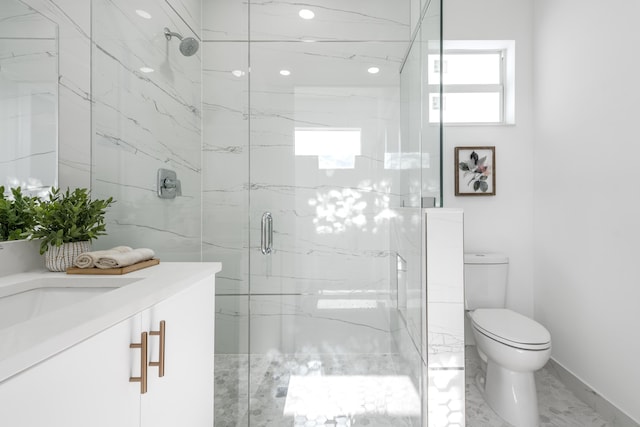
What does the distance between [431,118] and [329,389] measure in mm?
1397

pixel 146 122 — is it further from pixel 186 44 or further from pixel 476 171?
pixel 476 171

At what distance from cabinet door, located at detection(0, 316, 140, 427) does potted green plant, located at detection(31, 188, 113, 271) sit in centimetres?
55

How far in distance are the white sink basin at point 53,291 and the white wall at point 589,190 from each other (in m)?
2.24

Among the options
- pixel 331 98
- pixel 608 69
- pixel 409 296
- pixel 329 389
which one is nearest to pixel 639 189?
pixel 608 69

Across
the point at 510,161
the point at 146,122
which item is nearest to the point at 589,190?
the point at 510,161

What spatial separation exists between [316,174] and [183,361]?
1028mm

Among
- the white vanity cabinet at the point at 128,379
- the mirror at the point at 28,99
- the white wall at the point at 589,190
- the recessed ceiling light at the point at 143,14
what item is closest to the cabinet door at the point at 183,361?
the white vanity cabinet at the point at 128,379

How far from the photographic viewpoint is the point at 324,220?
1686mm

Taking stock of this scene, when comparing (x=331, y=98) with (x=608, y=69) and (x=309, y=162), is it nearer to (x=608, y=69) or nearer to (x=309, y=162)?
(x=309, y=162)

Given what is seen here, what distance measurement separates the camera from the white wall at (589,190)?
1646 mm

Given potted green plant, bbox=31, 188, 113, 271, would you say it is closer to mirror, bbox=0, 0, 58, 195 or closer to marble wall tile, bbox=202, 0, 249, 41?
mirror, bbox=0, 0, 58, 195

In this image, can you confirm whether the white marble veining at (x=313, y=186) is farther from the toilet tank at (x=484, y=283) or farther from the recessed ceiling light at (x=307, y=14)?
the toilet tank at (x=484, y=283)

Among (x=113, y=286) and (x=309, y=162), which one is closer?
(x=113, y=286)

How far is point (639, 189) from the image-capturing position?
5.23ft
